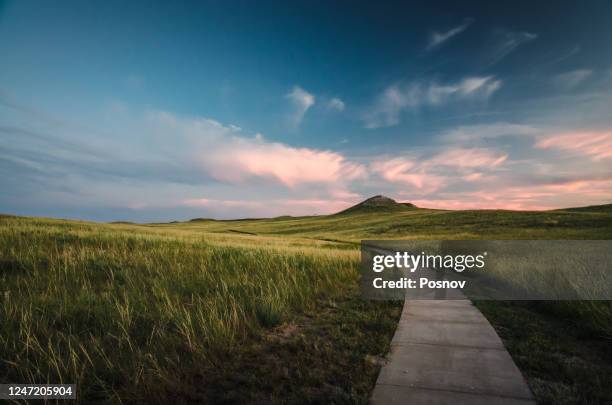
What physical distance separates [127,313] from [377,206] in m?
134

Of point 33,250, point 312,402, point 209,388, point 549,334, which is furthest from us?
point 33,250

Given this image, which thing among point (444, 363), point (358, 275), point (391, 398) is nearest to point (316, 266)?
point (358, 275)

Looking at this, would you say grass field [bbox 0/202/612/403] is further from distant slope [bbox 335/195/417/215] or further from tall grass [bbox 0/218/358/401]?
distant slope [bbox 335/195/417/215]

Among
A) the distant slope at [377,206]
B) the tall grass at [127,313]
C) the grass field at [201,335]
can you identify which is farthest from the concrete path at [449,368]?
the distant slope at [377,206]

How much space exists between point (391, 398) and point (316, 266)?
7.49 meters

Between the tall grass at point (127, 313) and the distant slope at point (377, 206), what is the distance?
11788 cm

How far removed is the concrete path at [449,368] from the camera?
320 cm

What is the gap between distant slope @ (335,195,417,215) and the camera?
127 meters

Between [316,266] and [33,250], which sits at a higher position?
[33,250]

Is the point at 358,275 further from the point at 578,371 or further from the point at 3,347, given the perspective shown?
the point at 3,347

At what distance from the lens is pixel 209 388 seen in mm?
3346

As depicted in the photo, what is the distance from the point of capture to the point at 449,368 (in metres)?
3.81

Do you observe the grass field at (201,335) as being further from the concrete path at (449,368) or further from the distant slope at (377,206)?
the distant slope at (377,206)

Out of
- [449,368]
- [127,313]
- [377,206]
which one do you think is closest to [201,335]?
[127,313]
